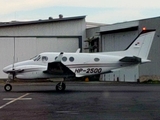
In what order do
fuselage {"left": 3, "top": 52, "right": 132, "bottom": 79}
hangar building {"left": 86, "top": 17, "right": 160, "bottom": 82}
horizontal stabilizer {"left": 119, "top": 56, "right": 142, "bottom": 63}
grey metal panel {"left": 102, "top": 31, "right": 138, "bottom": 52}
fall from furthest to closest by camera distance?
grey metal panel {"left": 102, "top": 31, "right": 138, "bottom": 52}
hangar building {"left": 86, "top": 17, "right": 160, "bottom": 82}
horizontal stabilizer {"left": 119, "top": 56, "right": 142, "bottom": 63}
fuselage {"left": 3, "top": 52, "right": 132, "bottom": 79}

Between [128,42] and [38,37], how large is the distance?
1125cm

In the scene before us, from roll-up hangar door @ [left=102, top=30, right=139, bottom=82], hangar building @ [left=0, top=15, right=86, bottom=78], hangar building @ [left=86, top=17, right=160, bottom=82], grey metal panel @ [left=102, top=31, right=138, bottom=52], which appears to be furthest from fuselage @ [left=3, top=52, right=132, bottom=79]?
hangar building @ [left=0, top=15, right=86, bottom=78]

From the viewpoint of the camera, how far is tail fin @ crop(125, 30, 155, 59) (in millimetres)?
26656

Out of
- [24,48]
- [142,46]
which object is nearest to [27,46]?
[24,48]

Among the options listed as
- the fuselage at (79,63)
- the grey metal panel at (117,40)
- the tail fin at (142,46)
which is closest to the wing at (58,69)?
the fuselage at (79,63)

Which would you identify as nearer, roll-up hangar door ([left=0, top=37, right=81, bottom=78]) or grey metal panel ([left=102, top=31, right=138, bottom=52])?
grey metal panel ([left=102, top=31, right=138, bottom=52])

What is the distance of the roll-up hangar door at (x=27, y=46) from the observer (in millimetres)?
46500

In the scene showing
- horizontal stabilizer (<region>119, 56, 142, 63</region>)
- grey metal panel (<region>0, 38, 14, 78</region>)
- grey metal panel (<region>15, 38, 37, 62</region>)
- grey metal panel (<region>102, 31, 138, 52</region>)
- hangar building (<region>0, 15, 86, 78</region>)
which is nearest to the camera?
horizontal stabilizer (<region>119, 56, 142, 63</region>)

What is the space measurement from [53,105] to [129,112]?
3.53 meters

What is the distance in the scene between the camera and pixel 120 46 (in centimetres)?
4219

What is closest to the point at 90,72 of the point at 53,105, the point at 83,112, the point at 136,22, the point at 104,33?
the point at 53,105

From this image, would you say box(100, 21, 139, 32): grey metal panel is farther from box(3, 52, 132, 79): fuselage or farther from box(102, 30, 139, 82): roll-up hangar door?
box(3, 52, 132, 79): fuselage

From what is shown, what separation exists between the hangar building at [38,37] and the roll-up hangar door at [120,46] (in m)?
4.73

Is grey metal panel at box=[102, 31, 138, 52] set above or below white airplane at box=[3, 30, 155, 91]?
above
